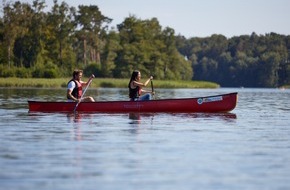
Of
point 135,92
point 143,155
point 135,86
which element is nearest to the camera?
point 143,155

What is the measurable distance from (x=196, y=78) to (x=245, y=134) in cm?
15823

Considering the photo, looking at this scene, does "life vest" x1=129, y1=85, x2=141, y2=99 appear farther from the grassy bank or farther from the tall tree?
the tall tree

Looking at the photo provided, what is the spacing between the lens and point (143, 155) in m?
13.2

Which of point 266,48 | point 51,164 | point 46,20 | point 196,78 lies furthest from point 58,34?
point 51,164

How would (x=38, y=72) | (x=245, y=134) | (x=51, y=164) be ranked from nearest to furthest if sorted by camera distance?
(x=51, y=164), (x=245, y=134), (x=38, y=72)

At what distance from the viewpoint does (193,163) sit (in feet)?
40.3

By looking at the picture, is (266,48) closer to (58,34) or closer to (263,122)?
(58,34)

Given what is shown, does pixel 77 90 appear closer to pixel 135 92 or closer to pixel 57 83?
pixel 135 92

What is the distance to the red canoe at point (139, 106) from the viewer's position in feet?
85.5

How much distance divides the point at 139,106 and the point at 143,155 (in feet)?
42.6

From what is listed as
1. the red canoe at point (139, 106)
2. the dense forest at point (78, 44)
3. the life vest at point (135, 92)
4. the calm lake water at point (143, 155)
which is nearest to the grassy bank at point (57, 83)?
the dense forest at point (78, 44)

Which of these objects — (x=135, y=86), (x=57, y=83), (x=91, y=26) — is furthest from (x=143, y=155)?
(x=91, y=26)

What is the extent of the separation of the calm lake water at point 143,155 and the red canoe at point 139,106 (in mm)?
4617

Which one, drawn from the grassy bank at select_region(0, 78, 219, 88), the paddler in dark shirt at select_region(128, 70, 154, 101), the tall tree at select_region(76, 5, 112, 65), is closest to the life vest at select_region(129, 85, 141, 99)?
the paddler in dark shirt at select_region(128, 70, 154, 101)
